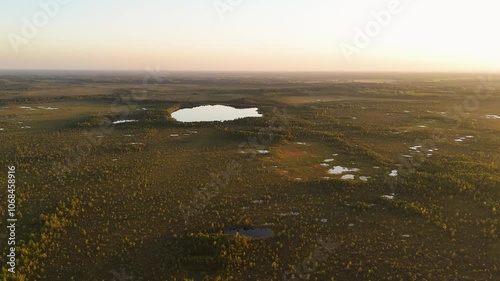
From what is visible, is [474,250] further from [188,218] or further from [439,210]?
[188,218]

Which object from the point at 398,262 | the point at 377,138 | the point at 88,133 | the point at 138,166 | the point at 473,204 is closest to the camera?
the point at 398,262

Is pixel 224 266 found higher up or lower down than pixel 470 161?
lower down

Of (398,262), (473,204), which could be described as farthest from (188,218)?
(473,204)

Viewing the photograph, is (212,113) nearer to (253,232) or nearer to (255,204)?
(255,204)

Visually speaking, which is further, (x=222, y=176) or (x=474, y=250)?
Result: (x=222, y=176)

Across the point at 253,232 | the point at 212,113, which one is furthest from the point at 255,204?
the point at 212,113

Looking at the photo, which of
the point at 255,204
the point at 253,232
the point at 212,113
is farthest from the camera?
the point at 212,113
